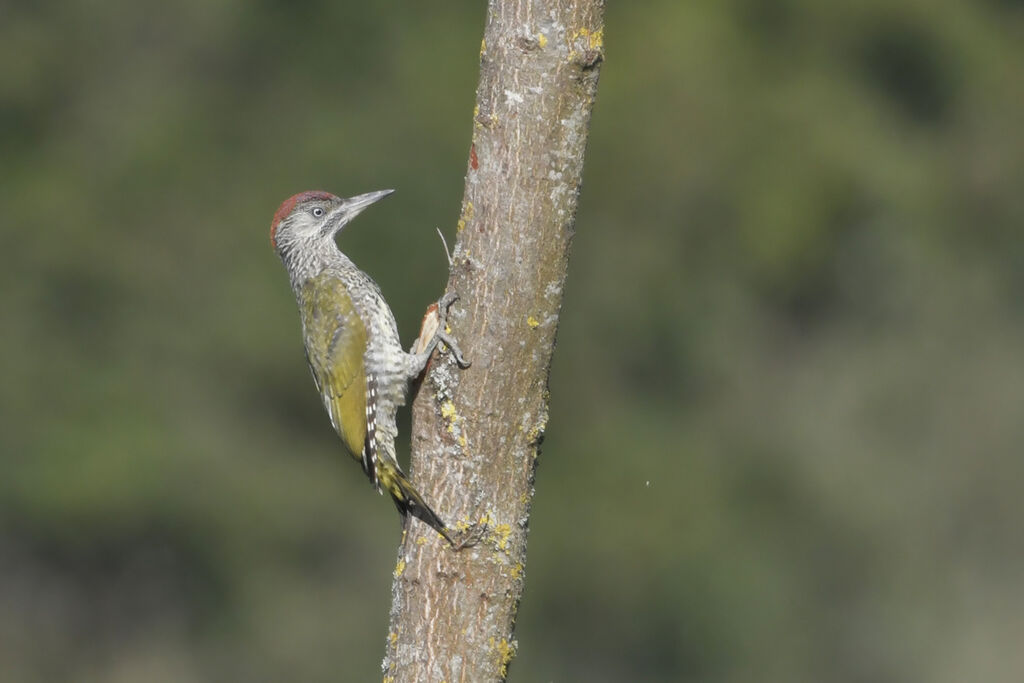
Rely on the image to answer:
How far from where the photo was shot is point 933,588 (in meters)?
11.8

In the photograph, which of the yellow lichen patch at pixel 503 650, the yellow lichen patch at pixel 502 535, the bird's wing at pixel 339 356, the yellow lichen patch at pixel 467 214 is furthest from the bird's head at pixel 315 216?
the yellow lichen patch at pixel 503 650

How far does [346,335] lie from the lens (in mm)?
4688

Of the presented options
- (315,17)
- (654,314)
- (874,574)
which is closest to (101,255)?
(315,17)

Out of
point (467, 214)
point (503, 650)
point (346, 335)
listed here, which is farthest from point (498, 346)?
point (346, 335)

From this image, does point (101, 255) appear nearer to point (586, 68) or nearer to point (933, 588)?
point (933, 588)

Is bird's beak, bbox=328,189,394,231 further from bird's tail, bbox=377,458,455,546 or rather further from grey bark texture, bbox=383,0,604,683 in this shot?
grey bark texture, bbox=383,0,604,683

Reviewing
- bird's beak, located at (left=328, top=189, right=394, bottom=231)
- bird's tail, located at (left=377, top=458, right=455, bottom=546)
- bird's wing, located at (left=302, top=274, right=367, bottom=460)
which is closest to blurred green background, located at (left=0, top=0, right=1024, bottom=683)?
bird's beak, located at (left=328, top=189, right=394, bottom=231)

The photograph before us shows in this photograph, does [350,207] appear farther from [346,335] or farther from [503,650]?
[503,650]

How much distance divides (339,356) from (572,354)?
291 inches

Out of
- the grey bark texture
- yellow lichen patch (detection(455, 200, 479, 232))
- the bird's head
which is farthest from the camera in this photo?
the bird's head

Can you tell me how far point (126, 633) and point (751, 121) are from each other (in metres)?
7.61

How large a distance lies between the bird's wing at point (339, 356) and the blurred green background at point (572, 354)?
6127 millimetres

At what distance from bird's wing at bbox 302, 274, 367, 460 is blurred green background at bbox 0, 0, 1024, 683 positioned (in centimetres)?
613

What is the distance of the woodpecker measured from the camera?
447 cm
